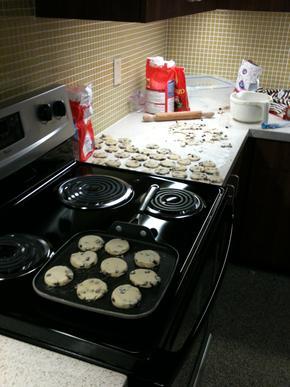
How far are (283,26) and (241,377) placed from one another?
5.65 ft

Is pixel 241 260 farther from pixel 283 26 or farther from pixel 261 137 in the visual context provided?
pixel 283 26

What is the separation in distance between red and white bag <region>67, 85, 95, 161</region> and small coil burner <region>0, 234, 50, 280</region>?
1.93 feet

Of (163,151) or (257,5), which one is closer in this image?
(163,151)

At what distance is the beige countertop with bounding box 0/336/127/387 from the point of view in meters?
0.62

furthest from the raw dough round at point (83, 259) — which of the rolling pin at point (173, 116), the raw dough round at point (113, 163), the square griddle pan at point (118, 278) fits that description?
the rolling pin at point (173, 116)

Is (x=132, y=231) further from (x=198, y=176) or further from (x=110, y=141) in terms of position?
(x=110, y=141)

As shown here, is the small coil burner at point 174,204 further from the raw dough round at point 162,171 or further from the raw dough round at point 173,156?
the raw dough round at point 173,156

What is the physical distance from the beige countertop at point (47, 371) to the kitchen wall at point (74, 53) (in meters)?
0.76

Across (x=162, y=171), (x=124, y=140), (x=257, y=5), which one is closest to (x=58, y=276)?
(x=162, y=171)

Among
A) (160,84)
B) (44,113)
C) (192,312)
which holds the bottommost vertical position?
(192,312)

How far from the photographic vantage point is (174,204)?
1081 millimetres

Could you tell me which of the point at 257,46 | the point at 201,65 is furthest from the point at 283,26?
the point at 201,65

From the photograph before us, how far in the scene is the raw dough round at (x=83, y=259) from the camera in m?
0.80

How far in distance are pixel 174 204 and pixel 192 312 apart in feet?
0.92
